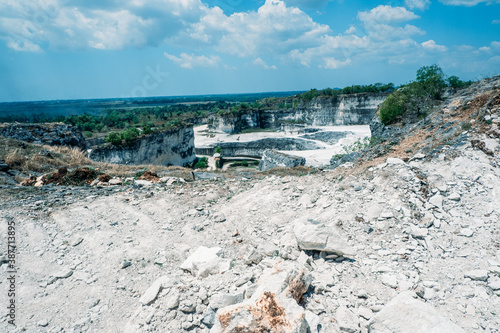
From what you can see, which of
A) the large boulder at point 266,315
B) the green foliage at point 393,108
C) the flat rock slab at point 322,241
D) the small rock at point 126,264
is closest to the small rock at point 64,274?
the small rock at point 126,264

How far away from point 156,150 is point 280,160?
644 inches

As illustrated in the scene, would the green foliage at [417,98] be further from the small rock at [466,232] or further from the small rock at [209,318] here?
the small rock at [209,318]

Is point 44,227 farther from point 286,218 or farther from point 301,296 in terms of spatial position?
point 301,296

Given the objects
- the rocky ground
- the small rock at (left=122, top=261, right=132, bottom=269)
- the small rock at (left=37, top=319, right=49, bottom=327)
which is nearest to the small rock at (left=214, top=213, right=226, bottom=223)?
the rocky ground

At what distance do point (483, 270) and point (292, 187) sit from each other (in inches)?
179

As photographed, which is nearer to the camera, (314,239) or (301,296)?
(301,296)

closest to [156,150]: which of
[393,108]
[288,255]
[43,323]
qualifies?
[393,108]

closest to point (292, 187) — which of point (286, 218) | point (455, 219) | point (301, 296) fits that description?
point (286, 218)

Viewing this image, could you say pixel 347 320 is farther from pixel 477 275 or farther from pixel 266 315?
pixel 477 275

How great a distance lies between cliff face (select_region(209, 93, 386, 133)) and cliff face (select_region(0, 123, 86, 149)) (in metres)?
38.0

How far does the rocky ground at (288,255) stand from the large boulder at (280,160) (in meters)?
16.3

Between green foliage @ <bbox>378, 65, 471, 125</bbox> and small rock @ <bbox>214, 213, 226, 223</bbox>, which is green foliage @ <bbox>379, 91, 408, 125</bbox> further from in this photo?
small rock @ <bbox>214, 213, 226, 223</bbox>

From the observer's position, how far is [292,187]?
7.61 meters

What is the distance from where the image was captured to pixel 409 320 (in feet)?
9.43
